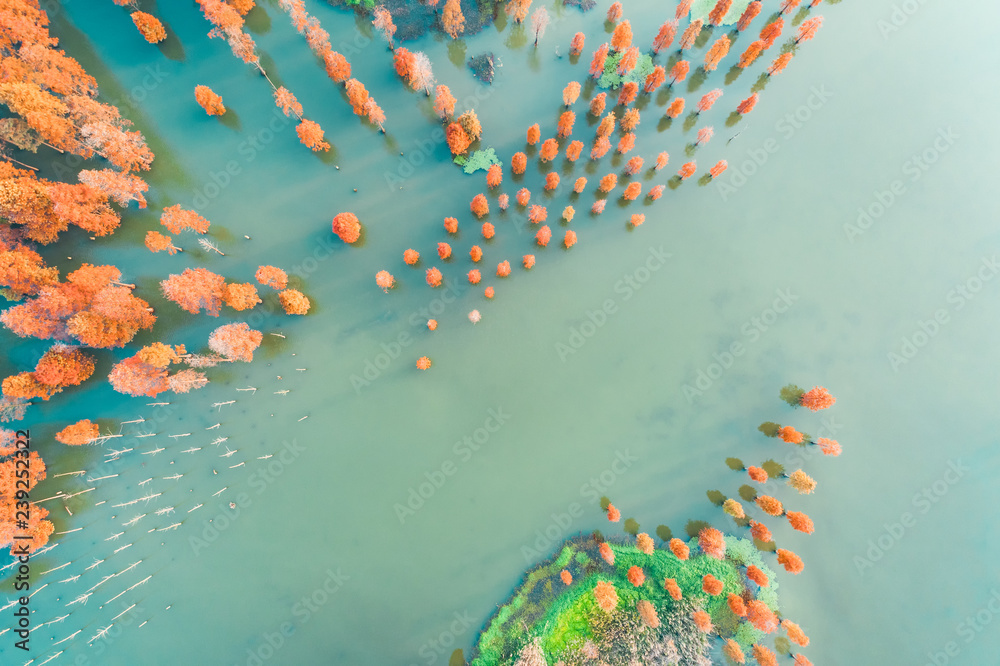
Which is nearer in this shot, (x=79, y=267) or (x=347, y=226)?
(x=347, y=226)

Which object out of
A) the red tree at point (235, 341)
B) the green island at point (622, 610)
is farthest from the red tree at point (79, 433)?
the green island at point (622, 610)

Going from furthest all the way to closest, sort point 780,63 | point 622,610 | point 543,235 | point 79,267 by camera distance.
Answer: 1. point 780,63
2. point 543,235
3. point 79,267
4. point 622,610

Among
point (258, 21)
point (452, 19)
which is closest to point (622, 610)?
point (452, 19)

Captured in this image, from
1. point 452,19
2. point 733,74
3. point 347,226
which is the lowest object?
point 733,74

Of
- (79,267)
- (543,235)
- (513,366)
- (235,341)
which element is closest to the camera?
(235,341)

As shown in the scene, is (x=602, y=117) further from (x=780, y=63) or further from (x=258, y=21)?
(x=258, y=21)

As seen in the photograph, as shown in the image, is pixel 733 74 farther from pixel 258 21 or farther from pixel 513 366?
pixel 258 21

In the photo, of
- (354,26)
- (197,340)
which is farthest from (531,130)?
(197,340)

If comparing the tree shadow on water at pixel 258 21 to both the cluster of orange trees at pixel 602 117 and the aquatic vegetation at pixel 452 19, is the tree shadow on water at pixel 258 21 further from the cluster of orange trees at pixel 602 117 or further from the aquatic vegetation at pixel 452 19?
the aquatic vegetation at pixel 452 19

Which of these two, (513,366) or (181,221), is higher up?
(181,221)

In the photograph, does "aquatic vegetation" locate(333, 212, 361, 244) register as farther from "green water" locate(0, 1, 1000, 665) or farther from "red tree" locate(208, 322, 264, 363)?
"red tree" locate(208, 322, 264, 363)
